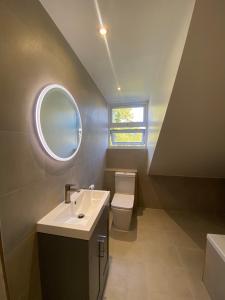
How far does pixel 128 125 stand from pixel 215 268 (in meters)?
2.64

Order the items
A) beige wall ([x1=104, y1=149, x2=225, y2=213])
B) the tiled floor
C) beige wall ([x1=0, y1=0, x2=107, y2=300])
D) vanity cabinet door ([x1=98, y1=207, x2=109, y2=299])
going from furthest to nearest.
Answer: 1. beige wall ([x1=104, y1=149, x2=225, y2=213])
2. the tiled floor
3. vanity cabinet door ([x1=98, y1=207, x2=109, y2=299])
4. beige wall ([x1=0, y1=0, x2=107, y2=300])

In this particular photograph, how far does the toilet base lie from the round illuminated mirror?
1281 millimetres

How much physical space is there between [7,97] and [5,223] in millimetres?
671

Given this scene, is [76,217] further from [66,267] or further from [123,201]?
[123,201]

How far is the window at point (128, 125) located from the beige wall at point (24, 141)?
213 cm

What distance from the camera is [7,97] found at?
2.52ft

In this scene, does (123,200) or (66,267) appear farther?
(123,200)

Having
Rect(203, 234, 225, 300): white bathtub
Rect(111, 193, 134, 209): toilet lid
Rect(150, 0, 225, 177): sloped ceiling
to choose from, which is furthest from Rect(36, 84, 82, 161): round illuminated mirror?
Rect(203, 234, 225, 300): white bathtub

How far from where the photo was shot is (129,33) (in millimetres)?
1281

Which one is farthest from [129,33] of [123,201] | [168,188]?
[168,188]

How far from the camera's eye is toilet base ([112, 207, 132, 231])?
7.25ft

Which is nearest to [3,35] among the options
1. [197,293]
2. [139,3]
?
[139,3]

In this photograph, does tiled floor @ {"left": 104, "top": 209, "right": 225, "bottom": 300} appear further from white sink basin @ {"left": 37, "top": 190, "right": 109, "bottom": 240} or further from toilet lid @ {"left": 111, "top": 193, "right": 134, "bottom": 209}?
white sink basin @ {"left": 37, "top": 190, "right": 109, "bottom": 240}

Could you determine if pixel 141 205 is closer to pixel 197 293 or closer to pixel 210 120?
pixel 197 293
